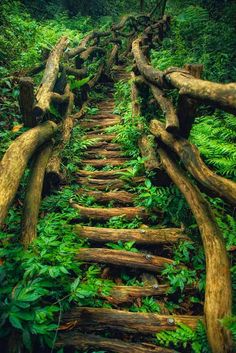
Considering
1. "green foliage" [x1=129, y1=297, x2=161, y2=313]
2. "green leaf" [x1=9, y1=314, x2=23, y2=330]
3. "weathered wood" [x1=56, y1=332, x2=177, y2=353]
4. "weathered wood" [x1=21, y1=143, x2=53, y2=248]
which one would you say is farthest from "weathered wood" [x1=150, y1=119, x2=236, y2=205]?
"green leaf" [x1=9, y1=314, x2=23, y2=330]

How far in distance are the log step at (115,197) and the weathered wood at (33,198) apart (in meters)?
0.77

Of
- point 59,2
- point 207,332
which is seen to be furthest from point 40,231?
point 59,2

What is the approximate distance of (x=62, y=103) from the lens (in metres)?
6.16

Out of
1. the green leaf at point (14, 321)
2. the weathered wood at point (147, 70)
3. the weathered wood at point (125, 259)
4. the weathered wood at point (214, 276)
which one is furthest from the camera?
the weathered wood at point (147, 70)

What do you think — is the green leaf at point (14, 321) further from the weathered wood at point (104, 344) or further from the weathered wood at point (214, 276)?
the weathered wood at point (214, 276)

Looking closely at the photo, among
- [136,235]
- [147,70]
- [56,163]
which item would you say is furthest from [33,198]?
[147,70]

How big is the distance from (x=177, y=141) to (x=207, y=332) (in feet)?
6.44

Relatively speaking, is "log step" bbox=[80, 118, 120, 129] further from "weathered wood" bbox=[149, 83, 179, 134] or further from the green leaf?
the green leaf

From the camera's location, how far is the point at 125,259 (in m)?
3.11

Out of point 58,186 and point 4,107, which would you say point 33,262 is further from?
point 4,107

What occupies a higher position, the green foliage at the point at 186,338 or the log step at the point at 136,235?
the log step at the point at 136,235

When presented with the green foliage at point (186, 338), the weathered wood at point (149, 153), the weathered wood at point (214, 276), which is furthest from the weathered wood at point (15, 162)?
the weathered wood at point (214, 276)

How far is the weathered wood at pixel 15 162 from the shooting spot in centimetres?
284

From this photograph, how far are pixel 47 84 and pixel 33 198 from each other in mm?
2453
